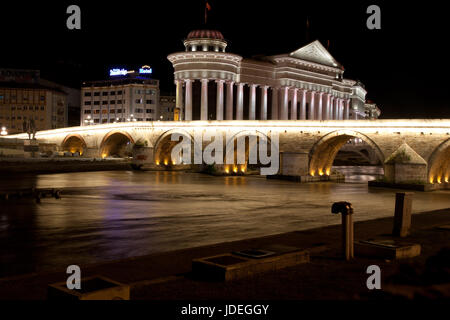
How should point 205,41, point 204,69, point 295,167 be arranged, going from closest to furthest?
point 295,167 → point 204,69 → point 205,41

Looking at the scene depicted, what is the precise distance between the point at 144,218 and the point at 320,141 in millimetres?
27635

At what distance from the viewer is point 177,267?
8.51 meters

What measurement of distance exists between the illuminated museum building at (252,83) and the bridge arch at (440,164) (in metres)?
33.1

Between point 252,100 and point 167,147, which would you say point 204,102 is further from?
point 167,147

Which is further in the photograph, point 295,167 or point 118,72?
point 118,72

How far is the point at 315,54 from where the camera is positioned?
78.2 m

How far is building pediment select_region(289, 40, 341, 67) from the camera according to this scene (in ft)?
246

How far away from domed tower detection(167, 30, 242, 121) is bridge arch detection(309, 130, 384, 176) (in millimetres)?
22890

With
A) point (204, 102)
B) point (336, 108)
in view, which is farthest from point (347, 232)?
point (336, 108)

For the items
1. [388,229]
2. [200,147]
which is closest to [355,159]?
[200,147]

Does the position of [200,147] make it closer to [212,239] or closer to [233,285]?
[212,239]

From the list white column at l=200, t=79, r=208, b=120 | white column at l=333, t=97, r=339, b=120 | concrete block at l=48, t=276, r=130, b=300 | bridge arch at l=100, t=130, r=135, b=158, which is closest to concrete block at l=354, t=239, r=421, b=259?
concrete block at l=48, t=276, r=130, b=300

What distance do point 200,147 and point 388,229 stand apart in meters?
38.7

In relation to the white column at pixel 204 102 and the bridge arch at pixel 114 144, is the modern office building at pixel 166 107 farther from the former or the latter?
the white column at pixel 204 102
